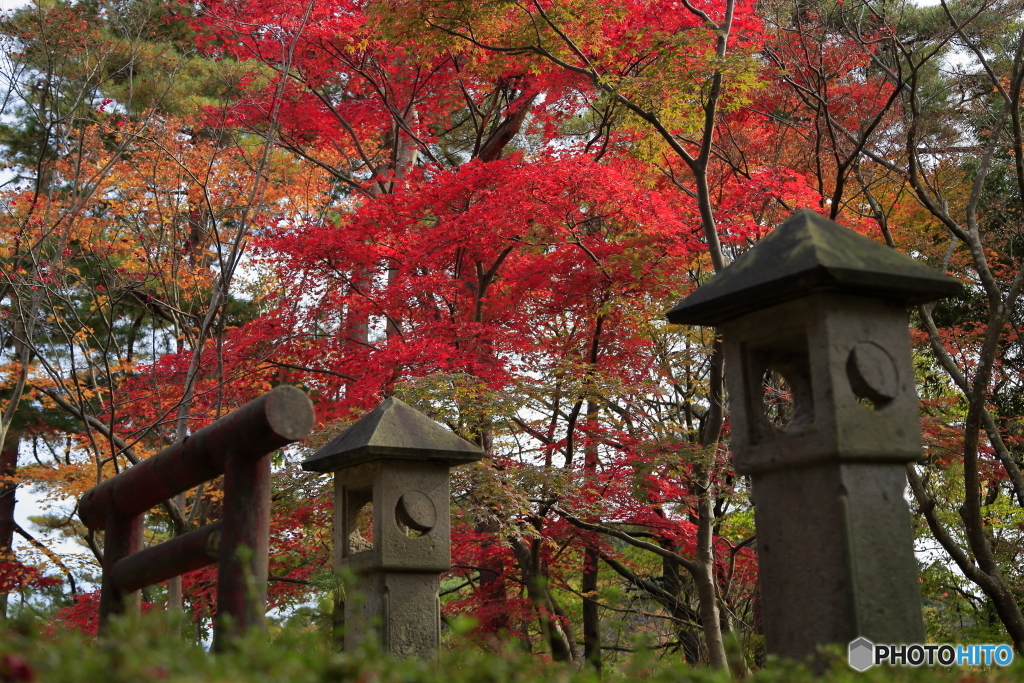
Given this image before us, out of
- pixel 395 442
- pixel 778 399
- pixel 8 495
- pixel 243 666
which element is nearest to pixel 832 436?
pixel 243 666

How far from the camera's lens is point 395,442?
17.6 feet

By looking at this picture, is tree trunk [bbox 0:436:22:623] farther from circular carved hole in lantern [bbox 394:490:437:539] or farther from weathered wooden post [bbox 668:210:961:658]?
weathered wooden post [bbox 668:210:961:658]

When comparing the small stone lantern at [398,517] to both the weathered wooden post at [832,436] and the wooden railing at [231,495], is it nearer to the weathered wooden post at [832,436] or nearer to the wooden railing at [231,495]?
the wooden railing at [231,495]

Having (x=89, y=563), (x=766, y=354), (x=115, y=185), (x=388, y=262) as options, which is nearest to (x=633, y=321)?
(x=388, y=262)

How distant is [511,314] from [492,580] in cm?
320

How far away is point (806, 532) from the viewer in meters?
3.35

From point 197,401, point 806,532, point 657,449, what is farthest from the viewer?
point 197,401

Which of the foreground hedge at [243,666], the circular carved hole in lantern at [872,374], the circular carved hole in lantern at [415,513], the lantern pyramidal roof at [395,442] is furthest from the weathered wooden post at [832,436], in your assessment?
the circular carved hole in lantern at [415,513]

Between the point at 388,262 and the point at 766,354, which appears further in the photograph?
the point at 388,262

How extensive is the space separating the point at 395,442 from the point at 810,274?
2.84 m

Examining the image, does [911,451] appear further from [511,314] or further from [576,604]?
[576,604]

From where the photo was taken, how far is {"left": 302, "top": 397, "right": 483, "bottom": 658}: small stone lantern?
5.14 m

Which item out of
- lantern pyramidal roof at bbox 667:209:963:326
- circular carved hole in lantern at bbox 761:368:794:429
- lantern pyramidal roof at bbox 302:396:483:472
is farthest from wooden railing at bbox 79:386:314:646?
circular carved hole in lantern at bbox 761:368:794:429

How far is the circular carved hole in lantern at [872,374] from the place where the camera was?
3.43 meters
